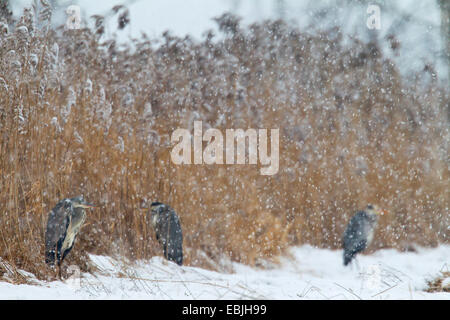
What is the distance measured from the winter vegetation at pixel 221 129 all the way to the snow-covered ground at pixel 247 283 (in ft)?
0.56

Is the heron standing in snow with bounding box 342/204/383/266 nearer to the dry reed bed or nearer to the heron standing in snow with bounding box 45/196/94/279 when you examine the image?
the dry reed bed

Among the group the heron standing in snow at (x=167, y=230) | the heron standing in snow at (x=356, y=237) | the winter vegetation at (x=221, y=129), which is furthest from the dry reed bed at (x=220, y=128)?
the heron standing in snow at (x=356, y=237)

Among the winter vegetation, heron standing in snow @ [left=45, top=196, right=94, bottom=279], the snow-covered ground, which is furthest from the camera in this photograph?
the winter vegetation

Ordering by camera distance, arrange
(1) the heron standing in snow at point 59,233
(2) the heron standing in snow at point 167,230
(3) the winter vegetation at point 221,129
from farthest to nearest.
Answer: (2) the heron standing in snow at point 167,230 < (3) the winter vegetation at point 221,129 < (1) the heron standing in snow at point 59,233

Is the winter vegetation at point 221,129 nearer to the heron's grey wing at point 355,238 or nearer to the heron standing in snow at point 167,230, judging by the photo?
the heron standing in snow at point 167,230

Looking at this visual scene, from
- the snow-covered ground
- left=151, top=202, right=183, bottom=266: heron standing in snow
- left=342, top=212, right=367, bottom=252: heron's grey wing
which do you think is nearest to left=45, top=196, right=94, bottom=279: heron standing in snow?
the snow-covered ground

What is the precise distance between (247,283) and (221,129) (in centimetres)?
141

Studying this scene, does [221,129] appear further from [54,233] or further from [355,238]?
[54,233]

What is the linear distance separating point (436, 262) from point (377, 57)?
6.18 ft

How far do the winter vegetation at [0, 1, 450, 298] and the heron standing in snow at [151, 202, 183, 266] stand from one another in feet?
0.44

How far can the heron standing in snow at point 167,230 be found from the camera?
257 centimetres

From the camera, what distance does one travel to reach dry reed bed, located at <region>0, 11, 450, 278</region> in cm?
228
